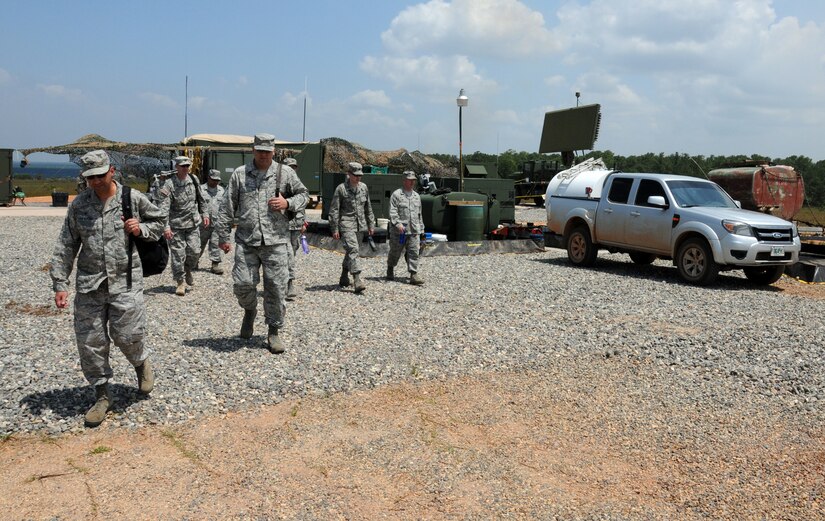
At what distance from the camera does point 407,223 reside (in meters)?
11.9

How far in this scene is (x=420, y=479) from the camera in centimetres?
461

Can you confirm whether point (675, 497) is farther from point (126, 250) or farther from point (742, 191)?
point (742, 191)

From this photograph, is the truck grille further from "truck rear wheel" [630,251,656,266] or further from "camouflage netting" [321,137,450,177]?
"camouflage netting" [321,137,450,177]

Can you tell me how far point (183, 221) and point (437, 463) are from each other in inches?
285

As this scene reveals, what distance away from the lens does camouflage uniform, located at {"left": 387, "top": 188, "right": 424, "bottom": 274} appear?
39.1ft

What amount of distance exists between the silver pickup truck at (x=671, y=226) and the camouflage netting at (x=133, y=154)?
718 inches

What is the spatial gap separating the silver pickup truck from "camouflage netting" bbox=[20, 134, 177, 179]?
18.2 metres

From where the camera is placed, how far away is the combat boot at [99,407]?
5.30 metres

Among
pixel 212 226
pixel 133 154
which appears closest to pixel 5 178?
Answer: pixel 133 154

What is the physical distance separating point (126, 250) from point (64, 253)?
45 centimetres

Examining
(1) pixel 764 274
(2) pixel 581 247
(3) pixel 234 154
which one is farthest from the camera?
(3) pixel 234 154

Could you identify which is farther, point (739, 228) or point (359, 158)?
point (359, 158)

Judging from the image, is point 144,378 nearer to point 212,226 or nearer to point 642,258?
point 212,226

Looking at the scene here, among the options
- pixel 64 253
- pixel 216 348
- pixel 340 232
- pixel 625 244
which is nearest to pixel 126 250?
pixel 64 253
